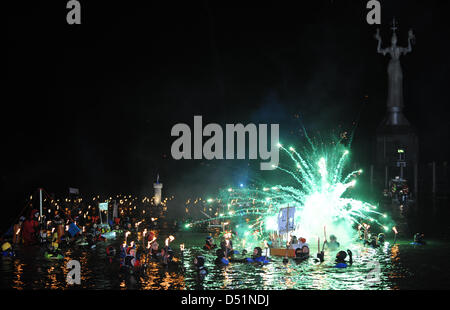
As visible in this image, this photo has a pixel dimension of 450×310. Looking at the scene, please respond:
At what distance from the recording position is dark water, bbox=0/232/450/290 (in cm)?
1745

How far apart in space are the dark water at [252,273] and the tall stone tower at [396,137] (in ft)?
96.4

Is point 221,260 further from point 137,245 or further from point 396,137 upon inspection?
point 396,137

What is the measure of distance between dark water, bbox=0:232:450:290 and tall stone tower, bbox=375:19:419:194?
29.4 metres

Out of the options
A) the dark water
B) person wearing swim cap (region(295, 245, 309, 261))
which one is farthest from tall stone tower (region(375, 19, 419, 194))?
person wearing swim cap (region(295, 245, 309, 261))

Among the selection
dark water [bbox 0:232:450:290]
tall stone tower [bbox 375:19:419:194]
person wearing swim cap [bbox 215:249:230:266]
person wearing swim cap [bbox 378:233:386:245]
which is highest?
tall stone tower [bbox 375:19:419:194]

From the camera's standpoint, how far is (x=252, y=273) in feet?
64.1

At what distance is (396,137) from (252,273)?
3770 cm

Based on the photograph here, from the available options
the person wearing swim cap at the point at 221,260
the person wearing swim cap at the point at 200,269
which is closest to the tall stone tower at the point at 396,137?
the person wearing swim cap at the point at 221,260

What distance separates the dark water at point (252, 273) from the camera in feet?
57.3

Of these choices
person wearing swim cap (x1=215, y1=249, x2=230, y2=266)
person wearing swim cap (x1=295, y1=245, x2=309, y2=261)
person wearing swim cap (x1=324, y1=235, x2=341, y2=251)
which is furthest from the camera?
person wearing swim cap (x1=324, y1=235, x2=341, y2=251)

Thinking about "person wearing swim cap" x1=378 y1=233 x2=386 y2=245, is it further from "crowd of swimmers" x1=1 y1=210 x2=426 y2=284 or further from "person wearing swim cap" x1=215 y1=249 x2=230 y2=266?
"person wearing swim cap" x1=215 y1=249 x2=230 y2=266

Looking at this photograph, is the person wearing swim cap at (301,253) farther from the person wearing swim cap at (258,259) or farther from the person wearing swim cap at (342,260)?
the person wearing swim cap at (342,260)

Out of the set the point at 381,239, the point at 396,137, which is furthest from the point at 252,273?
the point at 396,137
